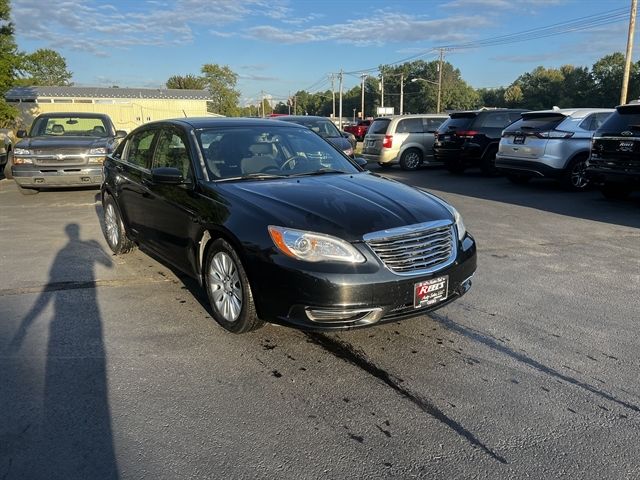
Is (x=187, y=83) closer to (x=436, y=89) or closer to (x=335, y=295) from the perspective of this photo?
(x=436, y=89)

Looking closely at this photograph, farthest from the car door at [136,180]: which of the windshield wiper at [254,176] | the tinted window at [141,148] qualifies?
the windshield wiper at [254,176]

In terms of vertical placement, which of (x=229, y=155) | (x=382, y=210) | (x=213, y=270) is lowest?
(x=213, y=270)

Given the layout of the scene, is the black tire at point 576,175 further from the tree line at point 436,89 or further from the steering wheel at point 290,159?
the tree line at point 436,89

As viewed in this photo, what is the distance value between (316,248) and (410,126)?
560 inches

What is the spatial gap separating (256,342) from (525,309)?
236cm

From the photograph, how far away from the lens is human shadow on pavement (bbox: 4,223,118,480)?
259 cm

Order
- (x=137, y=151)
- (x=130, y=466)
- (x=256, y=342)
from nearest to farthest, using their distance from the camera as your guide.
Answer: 1. (x=130, y=466)
2. (x=256, y=342)
3. (x=137, y=151)

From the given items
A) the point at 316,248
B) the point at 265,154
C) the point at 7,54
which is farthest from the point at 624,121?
the point at 7,54

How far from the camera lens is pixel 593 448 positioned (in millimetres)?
2703

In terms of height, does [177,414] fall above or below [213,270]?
below

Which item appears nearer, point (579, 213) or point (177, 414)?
point (177, 414)

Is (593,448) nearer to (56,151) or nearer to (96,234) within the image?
(96,234)

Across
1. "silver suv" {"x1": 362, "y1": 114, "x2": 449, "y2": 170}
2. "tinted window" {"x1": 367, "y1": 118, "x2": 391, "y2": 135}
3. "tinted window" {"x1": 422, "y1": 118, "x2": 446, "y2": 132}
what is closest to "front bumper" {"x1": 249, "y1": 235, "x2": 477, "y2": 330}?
"silver suv" {"x1": 362, "y1": 114, "x2": 449, "y2": 170}

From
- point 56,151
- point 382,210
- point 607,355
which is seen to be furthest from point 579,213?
point 56,151
